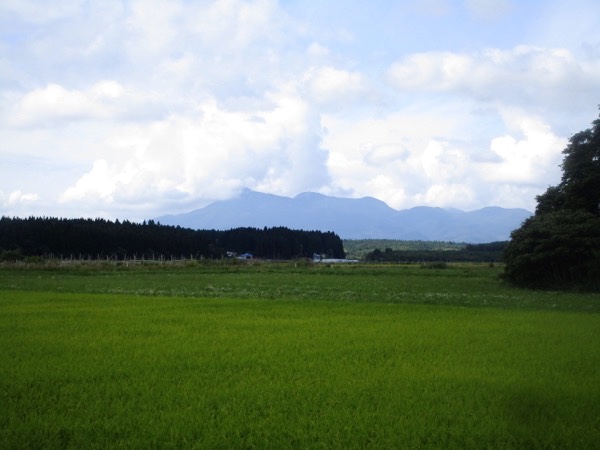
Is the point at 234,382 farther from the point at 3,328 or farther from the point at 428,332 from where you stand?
the point at 3,328

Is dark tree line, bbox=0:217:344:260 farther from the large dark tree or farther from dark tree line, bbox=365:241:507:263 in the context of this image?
the large dark tree

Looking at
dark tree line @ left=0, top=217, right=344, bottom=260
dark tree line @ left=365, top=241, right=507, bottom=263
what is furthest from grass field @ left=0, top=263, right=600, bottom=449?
dark tree line @ left=365, top=241, right=507, bottom=263

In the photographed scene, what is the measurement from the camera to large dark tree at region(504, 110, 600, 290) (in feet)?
99.8

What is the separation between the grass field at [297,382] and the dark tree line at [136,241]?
6192 cm

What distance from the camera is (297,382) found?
8273 mm

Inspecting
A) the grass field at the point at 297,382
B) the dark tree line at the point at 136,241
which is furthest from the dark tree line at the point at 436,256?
the grass field at the point at 297,382

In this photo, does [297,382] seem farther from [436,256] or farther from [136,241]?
[436,256]

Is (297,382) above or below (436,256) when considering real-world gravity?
below

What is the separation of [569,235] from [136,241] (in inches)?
2836

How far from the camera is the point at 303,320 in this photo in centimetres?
1571

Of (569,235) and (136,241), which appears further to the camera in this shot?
(136,241)

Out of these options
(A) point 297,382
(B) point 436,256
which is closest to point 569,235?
(A) point 297,382

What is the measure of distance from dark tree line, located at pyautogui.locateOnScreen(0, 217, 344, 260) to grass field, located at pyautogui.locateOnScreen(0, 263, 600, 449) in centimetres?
6192

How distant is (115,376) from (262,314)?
8910mm
